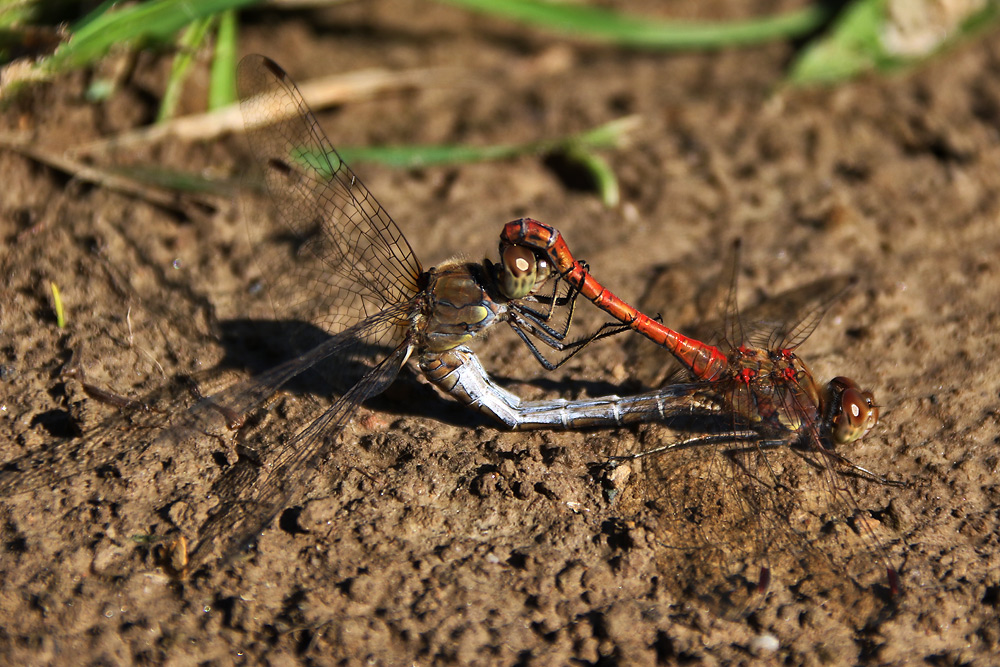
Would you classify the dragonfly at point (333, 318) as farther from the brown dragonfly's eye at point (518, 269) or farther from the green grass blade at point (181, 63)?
the green grass blade at point (181, 63)

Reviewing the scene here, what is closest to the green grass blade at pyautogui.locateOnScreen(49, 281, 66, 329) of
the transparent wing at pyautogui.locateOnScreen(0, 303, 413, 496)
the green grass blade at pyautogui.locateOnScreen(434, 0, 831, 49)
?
the transparent wing at pyautogui.locateOnScreen(0, 303, 413, 496)

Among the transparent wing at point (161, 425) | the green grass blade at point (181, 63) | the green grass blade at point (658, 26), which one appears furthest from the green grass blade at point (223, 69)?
the transparent wing at point (161, 425)

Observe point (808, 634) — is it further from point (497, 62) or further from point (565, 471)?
point (497, 62)

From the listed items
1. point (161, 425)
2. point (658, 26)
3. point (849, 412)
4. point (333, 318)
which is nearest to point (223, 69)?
point (333, 318)

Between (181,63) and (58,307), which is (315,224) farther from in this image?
(181,63)

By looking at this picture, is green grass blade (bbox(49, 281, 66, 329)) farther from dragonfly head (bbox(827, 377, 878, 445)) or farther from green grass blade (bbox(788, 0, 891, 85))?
green grass blade (bbox(788, 0, 891, 85))

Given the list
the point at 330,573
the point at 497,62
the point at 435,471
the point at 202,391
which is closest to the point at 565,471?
the point at 435,471

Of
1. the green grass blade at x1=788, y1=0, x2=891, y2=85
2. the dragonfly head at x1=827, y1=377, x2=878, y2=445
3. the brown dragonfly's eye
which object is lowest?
the dragonfly head at x1=827, y1=377, x2=878, y2=445
